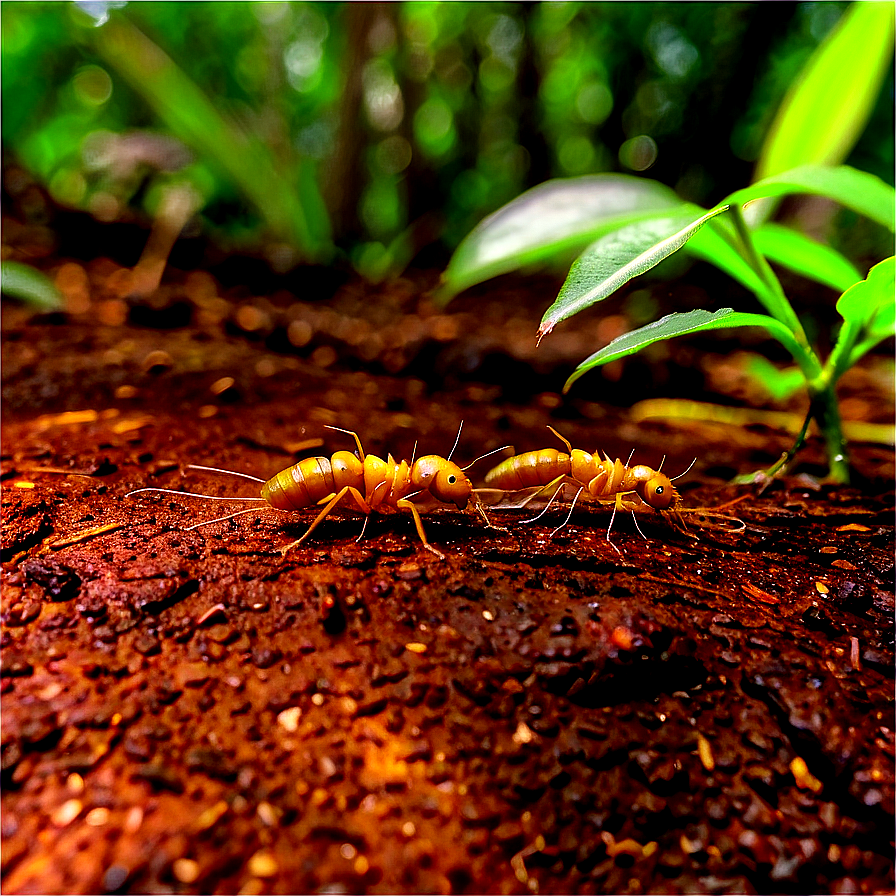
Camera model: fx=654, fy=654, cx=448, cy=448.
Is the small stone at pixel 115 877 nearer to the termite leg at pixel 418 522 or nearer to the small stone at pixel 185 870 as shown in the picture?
the small stone at pixel 185 870

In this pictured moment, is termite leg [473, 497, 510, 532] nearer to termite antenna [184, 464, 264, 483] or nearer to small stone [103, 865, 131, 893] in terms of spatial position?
termite antenna [184, 464, 264, 483]

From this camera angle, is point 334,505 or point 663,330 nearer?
point 663,330

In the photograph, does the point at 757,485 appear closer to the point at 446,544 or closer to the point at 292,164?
the point at 446,544

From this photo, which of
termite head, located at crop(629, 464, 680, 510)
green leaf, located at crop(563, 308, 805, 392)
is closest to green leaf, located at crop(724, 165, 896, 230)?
green leaf, located at crop(563, 308, 805, 392)

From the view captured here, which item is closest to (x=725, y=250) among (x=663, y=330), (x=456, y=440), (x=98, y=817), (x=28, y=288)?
(x=663, y=330)

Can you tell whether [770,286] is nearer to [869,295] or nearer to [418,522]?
[869,295]

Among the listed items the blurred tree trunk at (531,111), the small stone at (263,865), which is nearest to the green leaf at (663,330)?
the small stone at (263,865)
